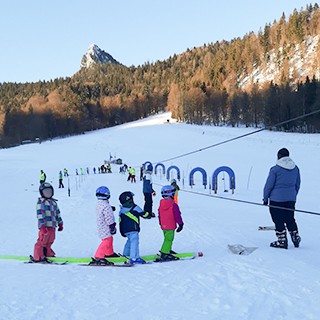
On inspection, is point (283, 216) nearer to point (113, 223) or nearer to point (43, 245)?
point (113, 223)

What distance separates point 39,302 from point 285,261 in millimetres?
3727

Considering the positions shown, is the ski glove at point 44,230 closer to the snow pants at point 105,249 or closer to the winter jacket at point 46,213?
the winter jacket at point 46,213

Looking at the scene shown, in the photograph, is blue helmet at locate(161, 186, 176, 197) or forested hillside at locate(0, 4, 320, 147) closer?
blue helmet at locate(161, 186, 176, 197)

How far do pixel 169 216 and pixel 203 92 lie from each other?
3801 inches

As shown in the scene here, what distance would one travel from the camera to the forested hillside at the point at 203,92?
78006 millimetres

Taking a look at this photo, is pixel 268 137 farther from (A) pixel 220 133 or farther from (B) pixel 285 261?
(B) pixel 285 261

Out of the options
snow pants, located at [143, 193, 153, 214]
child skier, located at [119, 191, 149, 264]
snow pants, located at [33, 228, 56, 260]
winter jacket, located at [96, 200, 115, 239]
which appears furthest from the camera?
snow pants, located at [143, 193, 153, 214]

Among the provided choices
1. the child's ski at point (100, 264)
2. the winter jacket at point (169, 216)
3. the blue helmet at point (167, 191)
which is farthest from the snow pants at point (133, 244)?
the blue helmet at point (167, 191)

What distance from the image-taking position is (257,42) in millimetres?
130875

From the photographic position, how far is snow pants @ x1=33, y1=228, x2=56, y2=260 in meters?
7.12

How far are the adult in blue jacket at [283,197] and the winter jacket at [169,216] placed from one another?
5.75 ft

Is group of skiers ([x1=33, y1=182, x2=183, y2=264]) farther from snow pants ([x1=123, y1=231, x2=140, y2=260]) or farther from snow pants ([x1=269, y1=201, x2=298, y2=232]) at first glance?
snow pants ([x1=269, y1=201, x2=298, y2=232])

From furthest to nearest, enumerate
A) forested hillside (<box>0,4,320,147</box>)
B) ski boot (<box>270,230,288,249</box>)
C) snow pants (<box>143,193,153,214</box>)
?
forested hillside (<box>0,4,320,147</box>)
snow pants (<box>143,193,153,214</box>)
ski boot (<box>270,230,288,249</box>)

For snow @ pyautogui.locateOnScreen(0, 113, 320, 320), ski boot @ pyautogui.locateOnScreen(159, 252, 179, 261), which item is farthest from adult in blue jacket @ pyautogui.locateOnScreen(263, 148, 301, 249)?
ski boot @ pyautogui.locateOnScreen(159, 252, 179, 261)
